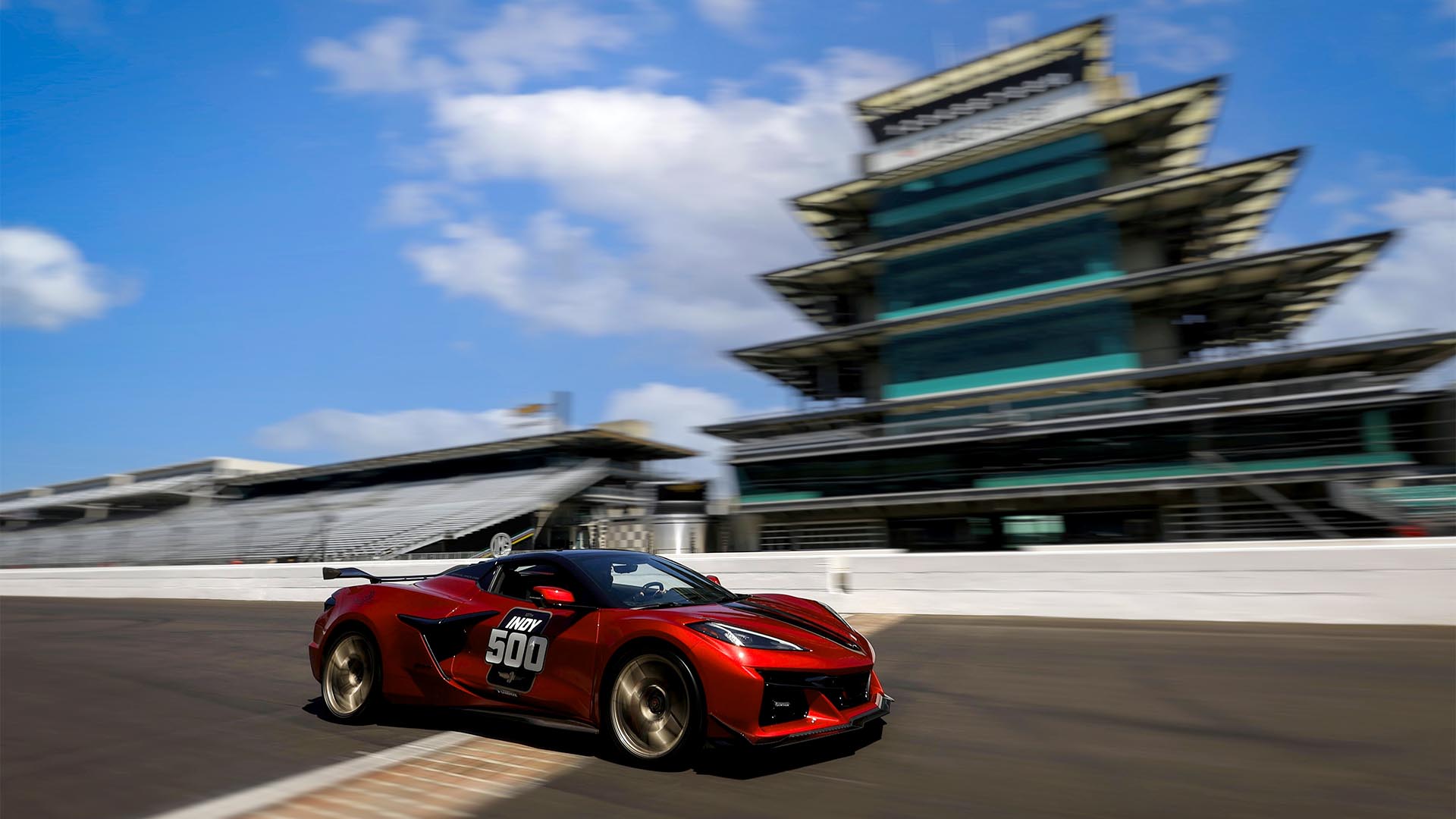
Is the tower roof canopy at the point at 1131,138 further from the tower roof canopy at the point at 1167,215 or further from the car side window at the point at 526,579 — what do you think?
the car side window at the point at 526,579

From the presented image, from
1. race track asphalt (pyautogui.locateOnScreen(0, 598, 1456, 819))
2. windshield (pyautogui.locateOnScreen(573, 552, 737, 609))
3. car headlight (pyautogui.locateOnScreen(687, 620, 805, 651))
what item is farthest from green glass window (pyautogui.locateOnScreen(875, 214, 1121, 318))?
car headlight (pyautogui.locateOnScreen(687, 620, 805, 651))

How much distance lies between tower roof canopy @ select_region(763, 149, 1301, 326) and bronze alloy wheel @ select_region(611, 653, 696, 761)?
93.8 ft

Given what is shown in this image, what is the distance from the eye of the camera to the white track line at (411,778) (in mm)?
4082

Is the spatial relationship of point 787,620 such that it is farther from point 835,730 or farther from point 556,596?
point 556,596

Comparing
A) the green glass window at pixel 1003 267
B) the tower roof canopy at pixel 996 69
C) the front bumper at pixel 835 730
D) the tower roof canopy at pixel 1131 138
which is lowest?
the front bumper at pixel 835 730

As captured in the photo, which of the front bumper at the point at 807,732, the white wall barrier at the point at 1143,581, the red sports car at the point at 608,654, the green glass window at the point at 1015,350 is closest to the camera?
the front bumper at the point at 807,732

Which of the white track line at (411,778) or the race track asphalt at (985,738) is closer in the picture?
the race track asphalt at (985,738)

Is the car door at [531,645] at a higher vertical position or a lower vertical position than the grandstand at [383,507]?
lower

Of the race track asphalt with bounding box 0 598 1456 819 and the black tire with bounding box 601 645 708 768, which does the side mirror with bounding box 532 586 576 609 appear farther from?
the race track asphalt with bounding box 0 598 1456 819

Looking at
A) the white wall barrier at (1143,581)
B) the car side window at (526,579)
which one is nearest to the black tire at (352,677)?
the car side window at (526,579)

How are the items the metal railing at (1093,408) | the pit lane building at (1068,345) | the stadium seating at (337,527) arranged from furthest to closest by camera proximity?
the stadium seating at (337,527) < the pit lane building at (1068,345) < the metal railing at (1093,408)

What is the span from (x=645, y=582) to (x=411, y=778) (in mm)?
1642

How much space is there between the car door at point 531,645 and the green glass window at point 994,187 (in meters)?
29.4

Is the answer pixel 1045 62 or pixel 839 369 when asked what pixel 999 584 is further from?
pixel 839 369
